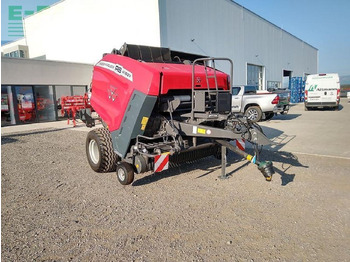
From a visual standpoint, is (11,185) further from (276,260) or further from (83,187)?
(276,260)

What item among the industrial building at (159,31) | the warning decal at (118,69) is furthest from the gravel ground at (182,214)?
the industrial building at (159,31)

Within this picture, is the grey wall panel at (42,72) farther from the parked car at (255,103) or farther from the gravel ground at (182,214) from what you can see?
the gravel ground at (182,214)

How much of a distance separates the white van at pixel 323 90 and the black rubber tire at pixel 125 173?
17447mm

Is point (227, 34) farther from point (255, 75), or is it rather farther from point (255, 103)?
point (255, 103)

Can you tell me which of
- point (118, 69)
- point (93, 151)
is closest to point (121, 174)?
point (93, 151)

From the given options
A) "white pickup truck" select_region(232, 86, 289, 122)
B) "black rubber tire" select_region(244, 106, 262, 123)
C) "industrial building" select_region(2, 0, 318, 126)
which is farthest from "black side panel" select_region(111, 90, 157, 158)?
"industrial building" select_region(2, 0, 318, 126)

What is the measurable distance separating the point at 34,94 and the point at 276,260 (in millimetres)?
16592

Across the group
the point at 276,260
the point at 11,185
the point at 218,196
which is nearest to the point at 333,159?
the point at 218,196

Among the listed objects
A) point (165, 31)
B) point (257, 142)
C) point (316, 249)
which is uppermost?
point (165, 31)

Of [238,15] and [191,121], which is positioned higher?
[238,15]

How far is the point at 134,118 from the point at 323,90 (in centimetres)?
1785

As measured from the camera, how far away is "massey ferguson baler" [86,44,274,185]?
4.16 metres

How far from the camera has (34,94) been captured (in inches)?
614

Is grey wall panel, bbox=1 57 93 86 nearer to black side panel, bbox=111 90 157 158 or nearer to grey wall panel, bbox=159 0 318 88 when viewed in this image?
grey wall panel, bbox=159 0 318 88
